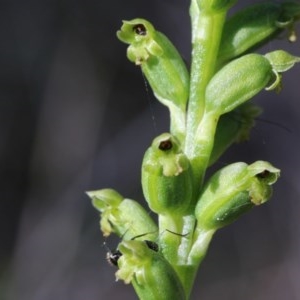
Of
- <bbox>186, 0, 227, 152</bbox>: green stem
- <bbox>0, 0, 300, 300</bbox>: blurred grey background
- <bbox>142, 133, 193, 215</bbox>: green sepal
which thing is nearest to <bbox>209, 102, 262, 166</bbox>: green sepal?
<bbox>186, 0, 227, 152</bbox>: green stem

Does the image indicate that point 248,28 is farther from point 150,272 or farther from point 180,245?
point 150,272

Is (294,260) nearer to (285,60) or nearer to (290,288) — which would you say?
(290,288)

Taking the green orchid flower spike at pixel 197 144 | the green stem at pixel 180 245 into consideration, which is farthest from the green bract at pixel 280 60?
the green stem at pixel 180 245

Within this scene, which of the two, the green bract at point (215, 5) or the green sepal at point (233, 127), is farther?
the green sepal at point (233, 127)

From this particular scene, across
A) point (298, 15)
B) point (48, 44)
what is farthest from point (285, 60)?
point (48, 44)

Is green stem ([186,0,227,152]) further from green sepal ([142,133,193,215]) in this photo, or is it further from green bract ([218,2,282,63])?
green sepal ([142,133,193,215])

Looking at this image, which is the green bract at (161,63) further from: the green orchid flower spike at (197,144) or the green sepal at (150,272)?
the green sepal at (150,272)

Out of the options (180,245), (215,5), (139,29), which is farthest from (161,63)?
(180,245)
